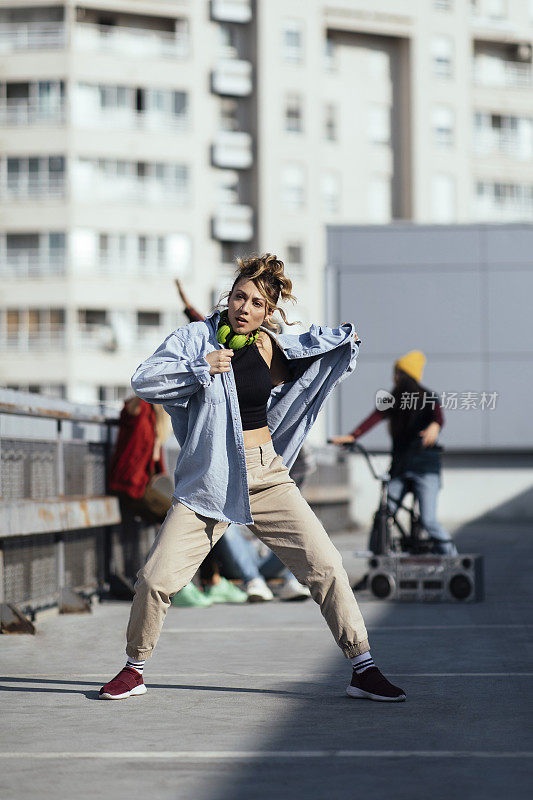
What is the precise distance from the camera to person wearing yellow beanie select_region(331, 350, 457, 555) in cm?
1279

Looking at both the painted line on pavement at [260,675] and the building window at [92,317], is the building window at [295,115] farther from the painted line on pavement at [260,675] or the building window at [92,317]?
the painted line on pavement at [260,675]

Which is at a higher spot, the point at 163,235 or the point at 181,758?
the point at 163,235

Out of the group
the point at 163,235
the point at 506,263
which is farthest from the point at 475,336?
the point at 163,235

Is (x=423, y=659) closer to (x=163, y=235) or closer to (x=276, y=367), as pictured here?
(x=276, y=367)

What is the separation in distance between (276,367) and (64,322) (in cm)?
5889

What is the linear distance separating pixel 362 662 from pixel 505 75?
7311 centimetres

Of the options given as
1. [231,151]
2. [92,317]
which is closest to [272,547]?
[92,317]

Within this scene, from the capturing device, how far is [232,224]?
6725 cm

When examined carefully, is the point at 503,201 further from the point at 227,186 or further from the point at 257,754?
the point at 257,754

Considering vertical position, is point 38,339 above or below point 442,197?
below

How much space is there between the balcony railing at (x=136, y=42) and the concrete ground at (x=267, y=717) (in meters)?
59.4

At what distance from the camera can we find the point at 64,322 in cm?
6506

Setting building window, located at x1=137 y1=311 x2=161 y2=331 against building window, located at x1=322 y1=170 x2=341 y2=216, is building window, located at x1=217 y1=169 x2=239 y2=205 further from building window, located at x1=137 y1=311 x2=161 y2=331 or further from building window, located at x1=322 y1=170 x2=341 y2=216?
building window, located at x1=137 y1=311 x2=161 y2=331

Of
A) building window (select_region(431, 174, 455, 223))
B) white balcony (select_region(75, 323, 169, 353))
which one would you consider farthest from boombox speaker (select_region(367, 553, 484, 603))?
building window (select_region(431, 174, 455, 223))
